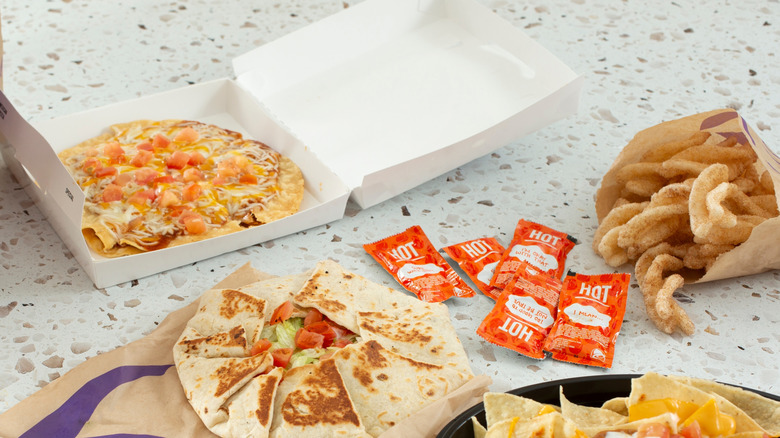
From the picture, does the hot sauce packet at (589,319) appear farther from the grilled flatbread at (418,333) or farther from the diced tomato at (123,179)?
the diced tomato at (123,179)

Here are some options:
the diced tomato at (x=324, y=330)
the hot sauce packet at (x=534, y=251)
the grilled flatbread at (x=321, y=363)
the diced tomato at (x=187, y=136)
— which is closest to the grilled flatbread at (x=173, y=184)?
the diced tomato at (x=187, y=136)

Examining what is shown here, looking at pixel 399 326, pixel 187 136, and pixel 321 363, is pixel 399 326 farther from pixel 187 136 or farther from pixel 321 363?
pixel 187 136

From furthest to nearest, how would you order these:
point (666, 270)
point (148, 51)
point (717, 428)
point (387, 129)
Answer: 1. point (148, 51)
2. point (387, 129)
3. point (666, 270)
4. point (717, 428)

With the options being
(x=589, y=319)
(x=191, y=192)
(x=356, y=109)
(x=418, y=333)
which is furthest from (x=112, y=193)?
(x=589, y=319)

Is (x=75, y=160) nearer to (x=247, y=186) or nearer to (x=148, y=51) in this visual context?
(x=247, y=186)

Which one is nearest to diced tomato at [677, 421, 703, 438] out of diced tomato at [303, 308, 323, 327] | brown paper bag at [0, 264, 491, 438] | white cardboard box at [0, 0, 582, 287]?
brown paper bag at [0, 264, 491, 438]

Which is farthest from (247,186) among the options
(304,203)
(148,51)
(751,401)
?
(751,401)

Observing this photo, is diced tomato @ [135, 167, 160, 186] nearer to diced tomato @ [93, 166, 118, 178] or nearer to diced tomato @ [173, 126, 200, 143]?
diced tomato @ [93, 166, 118, 178]
